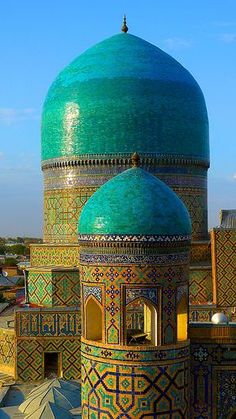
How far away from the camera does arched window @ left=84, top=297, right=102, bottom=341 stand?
290 inches

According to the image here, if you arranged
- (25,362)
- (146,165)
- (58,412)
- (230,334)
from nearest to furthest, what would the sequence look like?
1. (230,334)
2. (58,412)
3. (25,362)
4. (146,165)

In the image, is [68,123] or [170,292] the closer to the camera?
[170,292]

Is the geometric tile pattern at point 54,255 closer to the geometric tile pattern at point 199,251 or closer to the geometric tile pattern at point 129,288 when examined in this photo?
the geometric tile pattern at point 199,251

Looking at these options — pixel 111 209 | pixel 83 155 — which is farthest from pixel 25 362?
pixel 111 209

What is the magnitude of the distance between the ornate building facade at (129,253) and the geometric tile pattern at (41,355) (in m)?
0.02

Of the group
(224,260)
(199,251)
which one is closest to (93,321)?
(224,260)

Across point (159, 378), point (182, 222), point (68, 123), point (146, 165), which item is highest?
point (68, 123)

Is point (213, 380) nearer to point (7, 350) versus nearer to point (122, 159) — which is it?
point (7, 350)

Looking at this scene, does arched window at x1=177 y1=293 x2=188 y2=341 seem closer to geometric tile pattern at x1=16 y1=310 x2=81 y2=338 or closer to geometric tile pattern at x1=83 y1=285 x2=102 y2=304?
geometric tile pattern at x1=83 y1=285 x2=102 y2=304

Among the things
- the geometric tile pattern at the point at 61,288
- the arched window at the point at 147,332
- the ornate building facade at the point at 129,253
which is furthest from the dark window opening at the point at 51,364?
the arched window at the point at 147,332

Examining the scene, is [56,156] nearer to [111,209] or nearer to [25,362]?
[25,362]

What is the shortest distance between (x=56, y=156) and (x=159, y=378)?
7.22 meters

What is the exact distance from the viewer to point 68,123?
1289 centimetres

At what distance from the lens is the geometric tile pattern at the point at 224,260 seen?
11.0 meters
